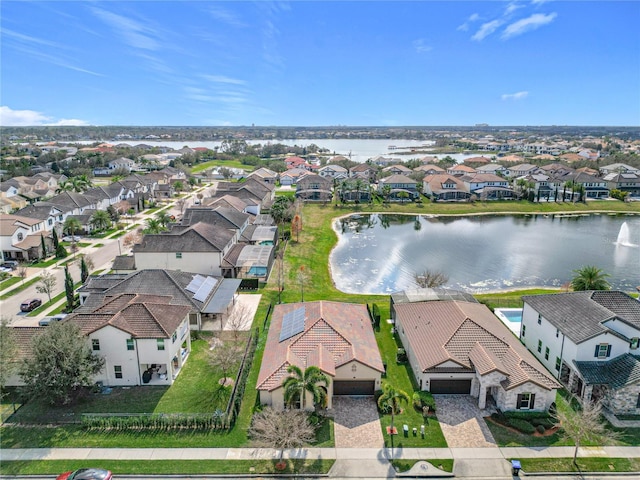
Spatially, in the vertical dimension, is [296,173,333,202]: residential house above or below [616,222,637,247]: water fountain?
above

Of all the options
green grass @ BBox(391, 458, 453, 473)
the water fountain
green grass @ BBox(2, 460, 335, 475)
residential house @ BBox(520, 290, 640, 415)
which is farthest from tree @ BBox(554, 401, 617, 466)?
the water fountain

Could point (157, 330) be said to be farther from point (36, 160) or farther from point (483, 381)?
point (36, 160)

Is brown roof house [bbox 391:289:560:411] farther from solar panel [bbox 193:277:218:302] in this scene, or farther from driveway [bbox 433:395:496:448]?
solar panel [bbox 193:277:218:302]

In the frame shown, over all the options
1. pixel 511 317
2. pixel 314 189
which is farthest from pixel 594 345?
pixel 314 189

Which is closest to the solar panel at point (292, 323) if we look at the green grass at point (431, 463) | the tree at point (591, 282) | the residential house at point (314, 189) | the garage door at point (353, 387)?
the garage door at point (353, 387)

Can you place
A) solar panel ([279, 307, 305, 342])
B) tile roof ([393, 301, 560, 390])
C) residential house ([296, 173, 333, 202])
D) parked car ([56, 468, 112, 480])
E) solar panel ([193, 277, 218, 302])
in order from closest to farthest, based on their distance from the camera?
parked car ([56, 468, 112, 480]), tile roof ([393, 301, 560, 390]), solar panel ([279, 307, 305, 342]), solar panel ([193, 277, 218, 302]), residential house ([296, 173, 333, 202])
